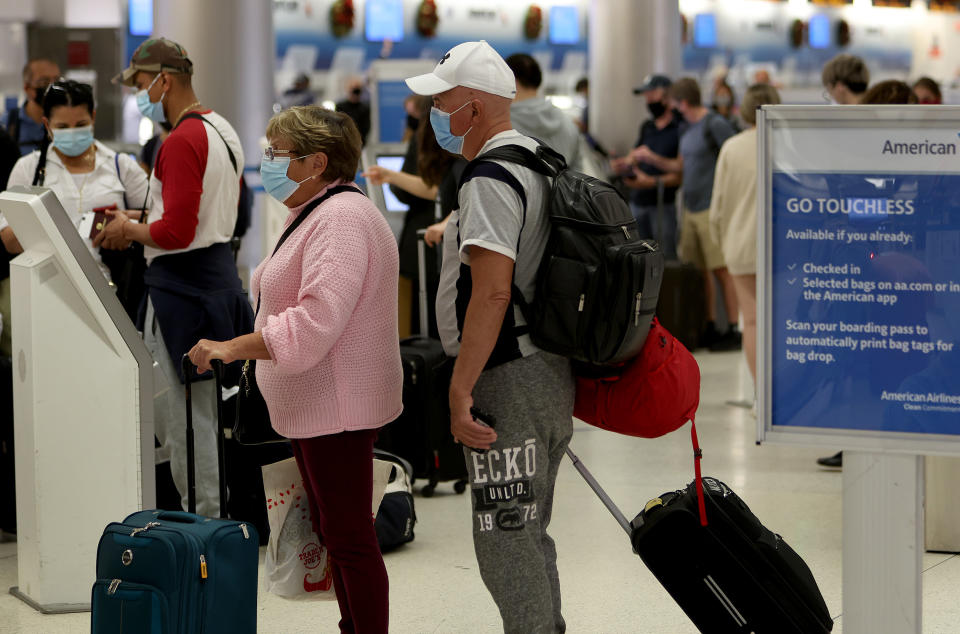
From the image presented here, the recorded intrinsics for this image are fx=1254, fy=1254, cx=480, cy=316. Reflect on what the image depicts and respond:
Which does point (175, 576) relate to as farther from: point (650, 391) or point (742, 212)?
point (742, 212)

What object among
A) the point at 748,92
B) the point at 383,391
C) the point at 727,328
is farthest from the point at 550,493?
the point at 727,328

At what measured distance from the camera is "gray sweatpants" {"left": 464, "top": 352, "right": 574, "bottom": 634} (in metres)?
2.64

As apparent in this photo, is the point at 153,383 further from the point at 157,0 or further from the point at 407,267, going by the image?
the point at 157,0

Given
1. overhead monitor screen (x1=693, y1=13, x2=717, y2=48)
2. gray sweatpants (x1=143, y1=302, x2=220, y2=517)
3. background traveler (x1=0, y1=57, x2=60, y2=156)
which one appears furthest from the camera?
overhead monitor screen (x1=693, y1=13, x2=717, y2=48)

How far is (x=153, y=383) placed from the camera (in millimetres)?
3635

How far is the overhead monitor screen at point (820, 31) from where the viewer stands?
1856 cm

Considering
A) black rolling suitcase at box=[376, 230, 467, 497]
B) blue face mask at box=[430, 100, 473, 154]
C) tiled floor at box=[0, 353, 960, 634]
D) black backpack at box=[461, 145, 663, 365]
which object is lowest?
tiled floor at box=[0, 353, 960, 634]

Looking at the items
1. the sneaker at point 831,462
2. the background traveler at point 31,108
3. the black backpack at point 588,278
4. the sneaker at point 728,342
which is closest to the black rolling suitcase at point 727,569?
the black backpack at point 588,278

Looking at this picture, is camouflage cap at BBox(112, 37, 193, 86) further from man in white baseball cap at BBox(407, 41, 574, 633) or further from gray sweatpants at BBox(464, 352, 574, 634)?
gray sweatpants at BBox(464, 352, 574, 634)

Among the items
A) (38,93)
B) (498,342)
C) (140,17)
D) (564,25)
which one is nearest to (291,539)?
(498,342)

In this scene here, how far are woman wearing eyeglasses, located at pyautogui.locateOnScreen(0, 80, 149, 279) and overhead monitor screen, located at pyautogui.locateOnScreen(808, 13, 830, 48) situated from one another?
15804mm

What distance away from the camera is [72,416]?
3.56 metres

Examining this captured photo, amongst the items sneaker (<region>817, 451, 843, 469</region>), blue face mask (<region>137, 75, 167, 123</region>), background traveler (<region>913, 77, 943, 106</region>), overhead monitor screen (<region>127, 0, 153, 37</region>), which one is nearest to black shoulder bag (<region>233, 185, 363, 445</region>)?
blue face mask (<region>137, 75, 167, 123</region>)

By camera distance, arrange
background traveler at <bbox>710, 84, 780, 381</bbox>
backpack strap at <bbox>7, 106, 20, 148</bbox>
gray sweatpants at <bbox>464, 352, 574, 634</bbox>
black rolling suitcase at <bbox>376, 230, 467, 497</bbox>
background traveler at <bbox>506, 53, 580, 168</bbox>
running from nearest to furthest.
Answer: gray sweatpants at <bbox>464, 352, 574, 634</bbox>, black rolling suitcase at <bbox>376, 230, 467, 497</bbox>, background traveler at <bbox>506, 53, 580, 168</bbox>, background traveler at <bbox>710, 84, 780, 381</bbox>, backpack strap at <bbox>7, 106, 20, 148</bbox>
